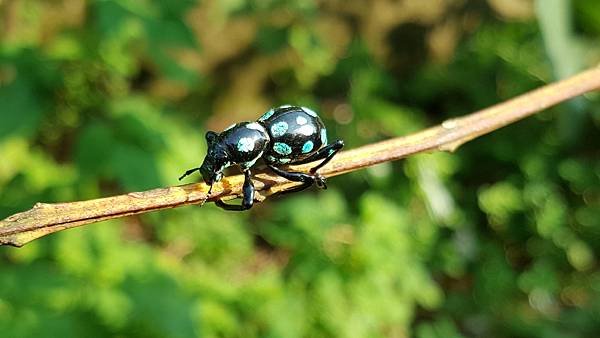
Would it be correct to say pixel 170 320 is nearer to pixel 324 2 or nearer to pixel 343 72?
pixel 343 72

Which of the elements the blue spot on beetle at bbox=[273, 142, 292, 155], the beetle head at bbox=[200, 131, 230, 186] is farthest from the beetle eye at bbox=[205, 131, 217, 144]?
the blue spot on beetle at bbox=[273, 142, 292, 155]

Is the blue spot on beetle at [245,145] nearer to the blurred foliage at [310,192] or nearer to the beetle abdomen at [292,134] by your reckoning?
the beetle abdomen at [292,134]

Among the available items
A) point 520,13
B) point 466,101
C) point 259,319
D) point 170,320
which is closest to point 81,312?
point 170,320

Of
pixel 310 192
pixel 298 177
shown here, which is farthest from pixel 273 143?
pixel 310 192

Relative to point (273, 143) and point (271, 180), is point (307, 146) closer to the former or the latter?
point (273, 143)

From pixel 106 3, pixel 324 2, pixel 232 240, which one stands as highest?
pixel 324 2

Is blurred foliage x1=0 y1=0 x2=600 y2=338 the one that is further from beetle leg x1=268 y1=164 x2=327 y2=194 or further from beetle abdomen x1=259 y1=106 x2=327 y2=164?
beetle leg x1=268 y1=164 x2=327 y2=194

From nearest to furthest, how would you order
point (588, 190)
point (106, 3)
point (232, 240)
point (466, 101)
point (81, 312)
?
point (81, 312), point (106, 3), point (232, 240), point (588, 190), point (466, 101)
